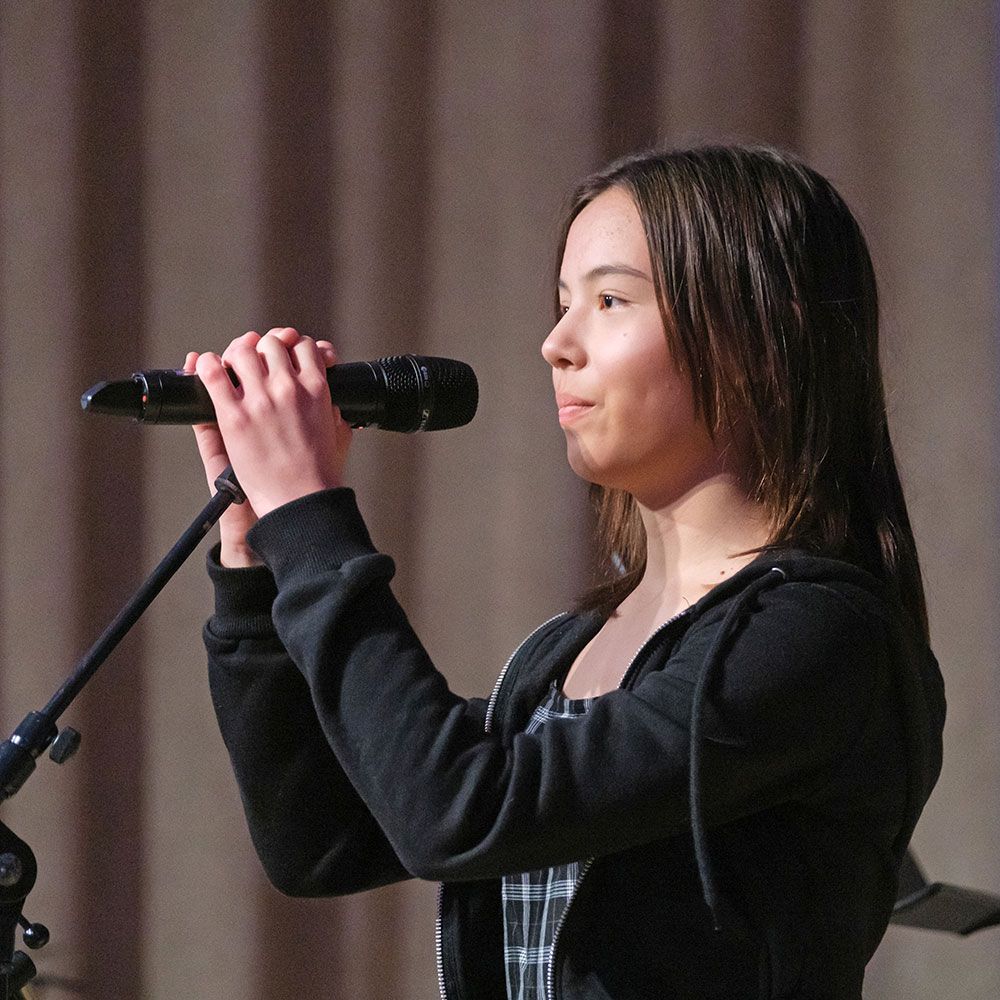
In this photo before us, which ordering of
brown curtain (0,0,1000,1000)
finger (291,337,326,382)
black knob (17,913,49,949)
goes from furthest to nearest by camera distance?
brown curtain (0,0,1000,1000) < finger (291,337,326,382) < black knob (17,913,49,949)

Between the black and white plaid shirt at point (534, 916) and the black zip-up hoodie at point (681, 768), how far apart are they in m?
0.05

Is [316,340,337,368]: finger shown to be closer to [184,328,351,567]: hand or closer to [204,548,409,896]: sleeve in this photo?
Answer: [184,328,351,567]: hand

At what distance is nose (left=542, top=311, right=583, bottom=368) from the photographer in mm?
859

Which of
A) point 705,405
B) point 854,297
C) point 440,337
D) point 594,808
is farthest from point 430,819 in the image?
point 440,337

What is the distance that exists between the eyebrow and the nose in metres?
0.03

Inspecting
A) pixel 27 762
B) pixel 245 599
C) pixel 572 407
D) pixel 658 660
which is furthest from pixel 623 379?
pixel 27 762

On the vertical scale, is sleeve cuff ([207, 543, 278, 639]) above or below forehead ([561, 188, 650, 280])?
below

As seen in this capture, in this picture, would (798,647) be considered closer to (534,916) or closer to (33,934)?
(534,916)

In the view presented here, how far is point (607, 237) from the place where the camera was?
2.89 ft

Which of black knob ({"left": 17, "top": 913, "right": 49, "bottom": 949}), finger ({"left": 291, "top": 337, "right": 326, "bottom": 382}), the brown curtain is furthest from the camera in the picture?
the brown curtain

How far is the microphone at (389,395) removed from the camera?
79 centimetres

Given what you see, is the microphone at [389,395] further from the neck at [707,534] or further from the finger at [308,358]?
the neck at [707,534]

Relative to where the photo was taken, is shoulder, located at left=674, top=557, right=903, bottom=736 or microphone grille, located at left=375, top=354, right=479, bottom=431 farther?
microphone grille, located at left=375, top=354, right=479, bottom=431

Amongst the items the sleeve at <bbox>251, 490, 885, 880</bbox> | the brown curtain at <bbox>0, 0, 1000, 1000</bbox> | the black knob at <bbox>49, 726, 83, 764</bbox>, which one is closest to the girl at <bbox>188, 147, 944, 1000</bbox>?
the sleeve at <bbox>251, 490, 885, 880</bbox>
